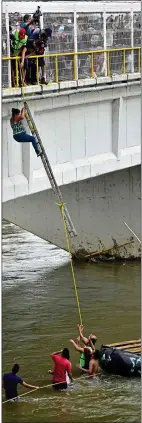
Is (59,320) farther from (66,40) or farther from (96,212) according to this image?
(96,212)

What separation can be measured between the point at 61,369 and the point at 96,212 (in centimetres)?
878

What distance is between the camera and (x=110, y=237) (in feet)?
78.4

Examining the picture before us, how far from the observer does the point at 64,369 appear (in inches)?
605

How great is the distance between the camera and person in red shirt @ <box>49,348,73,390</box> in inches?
605

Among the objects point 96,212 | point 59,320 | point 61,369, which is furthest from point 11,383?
point 96,212

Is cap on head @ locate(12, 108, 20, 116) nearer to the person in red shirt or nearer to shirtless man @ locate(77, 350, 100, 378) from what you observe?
the person in red shirt

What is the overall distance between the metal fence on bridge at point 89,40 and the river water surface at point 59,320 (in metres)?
4.03

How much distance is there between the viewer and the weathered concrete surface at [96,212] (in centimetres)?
2370

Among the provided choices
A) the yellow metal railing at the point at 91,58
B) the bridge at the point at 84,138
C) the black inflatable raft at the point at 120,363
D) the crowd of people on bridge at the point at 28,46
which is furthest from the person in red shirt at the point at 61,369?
the crowd of people on bridge at the point at 28,46

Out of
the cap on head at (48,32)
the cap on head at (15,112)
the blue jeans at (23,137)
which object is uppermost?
the cap on head at (48,32)

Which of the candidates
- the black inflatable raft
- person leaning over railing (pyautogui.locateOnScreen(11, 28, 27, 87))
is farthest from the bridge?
the black inflatable raft

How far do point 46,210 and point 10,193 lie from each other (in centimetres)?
675

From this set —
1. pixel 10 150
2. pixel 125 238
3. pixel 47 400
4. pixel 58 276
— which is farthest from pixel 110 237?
pixel 47 400

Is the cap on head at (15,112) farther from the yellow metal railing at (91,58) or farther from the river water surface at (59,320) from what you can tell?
the river water surface at (59,320)
